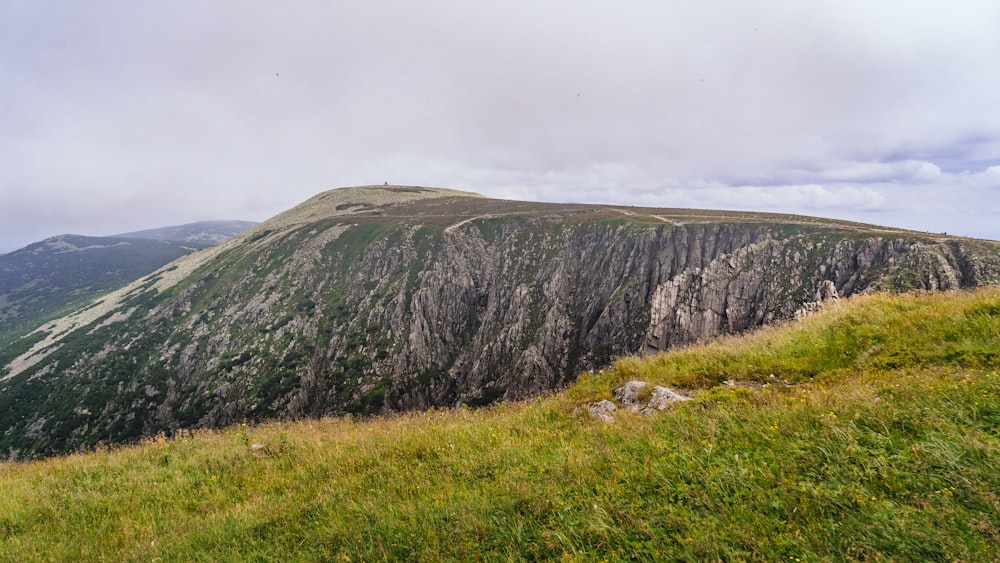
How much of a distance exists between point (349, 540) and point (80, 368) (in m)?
124

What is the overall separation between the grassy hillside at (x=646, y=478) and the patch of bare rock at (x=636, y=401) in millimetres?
482

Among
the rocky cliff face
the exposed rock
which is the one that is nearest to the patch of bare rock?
the exposed rock

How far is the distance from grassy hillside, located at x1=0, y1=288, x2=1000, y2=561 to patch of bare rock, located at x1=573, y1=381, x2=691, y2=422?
1.58 feet

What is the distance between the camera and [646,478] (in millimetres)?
5609

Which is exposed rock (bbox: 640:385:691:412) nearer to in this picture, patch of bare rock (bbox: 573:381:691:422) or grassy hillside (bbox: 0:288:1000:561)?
patch of bare rock (bbox: 573:381:691:422)

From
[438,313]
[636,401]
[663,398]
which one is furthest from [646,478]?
[438,313]

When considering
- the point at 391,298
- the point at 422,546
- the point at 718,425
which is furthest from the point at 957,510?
the point at 391,298

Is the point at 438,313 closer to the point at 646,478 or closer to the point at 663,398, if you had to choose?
the point at 663,398

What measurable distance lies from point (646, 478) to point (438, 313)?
8380 cm

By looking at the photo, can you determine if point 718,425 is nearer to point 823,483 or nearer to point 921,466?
point 823,483

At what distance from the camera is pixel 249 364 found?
8088cm

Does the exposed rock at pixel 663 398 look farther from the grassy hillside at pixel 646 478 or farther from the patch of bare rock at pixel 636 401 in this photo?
the grassy hillside at pixel 646 478

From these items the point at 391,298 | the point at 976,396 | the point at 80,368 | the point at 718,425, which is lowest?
the point at 80,368

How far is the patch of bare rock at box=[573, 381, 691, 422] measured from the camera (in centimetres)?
852
